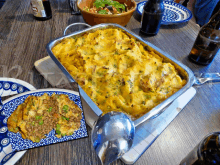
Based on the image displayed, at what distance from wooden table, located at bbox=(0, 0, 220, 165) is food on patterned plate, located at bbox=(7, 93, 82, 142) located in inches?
2.5

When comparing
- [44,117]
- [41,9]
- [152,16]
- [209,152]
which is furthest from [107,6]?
[209,152]

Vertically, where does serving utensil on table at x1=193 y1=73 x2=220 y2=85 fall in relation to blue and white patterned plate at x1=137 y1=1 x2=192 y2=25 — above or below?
below

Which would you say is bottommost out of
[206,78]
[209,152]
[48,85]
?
[48,85]

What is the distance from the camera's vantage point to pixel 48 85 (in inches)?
34.5

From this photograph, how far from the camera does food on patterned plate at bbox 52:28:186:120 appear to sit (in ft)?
2.37

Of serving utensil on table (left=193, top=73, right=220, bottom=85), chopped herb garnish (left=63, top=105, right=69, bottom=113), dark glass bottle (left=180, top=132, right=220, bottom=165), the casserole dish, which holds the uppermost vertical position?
dark glass bottle (left=180, top=132, right=220, bottom=165)

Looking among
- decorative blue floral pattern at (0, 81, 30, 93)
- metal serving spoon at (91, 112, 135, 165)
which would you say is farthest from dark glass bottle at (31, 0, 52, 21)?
metal serving spoon at (91, 112, 135, 165)

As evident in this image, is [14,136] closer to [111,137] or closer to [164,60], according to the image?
[111,137]

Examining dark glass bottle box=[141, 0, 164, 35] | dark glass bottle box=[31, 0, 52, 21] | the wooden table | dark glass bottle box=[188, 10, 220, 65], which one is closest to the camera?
the wooden table

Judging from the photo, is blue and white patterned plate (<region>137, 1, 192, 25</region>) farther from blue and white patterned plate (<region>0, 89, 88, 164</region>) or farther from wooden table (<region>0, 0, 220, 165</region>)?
blue and white patterned plate (<region>0, 89, 88, 164</region>)

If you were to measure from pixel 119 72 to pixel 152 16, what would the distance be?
619 mm

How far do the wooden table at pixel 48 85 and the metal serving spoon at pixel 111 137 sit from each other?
0.11 meters

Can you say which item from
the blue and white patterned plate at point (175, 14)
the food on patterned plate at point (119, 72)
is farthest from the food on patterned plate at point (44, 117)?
the blue and white patterned plate at point (175, 14)

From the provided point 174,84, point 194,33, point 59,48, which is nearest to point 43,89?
point 59,48
